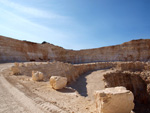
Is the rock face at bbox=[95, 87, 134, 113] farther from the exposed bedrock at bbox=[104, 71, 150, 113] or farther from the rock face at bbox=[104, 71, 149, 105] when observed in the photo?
the rock face at bbox=[104, 71, 149, 105]

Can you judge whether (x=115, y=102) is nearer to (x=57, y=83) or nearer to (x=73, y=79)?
(x=57, y=83)

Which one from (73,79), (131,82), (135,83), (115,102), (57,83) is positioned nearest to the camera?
(115,102)

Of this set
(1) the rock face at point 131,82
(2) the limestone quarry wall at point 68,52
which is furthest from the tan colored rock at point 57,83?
(2) the limestone quarry wall at point 68,52

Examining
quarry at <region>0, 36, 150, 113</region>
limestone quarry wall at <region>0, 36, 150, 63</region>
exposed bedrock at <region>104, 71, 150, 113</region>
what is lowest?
exposed bedrock at <region>104, 71, 150, 113</region>

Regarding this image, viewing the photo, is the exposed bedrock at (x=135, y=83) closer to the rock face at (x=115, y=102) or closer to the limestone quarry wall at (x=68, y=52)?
the rock face at (x=115, y=102)

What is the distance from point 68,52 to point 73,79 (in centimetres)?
2382

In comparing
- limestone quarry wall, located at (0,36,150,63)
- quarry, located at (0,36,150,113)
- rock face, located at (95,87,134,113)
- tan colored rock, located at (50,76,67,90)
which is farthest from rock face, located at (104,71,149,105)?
limestone quarry wall, located at (0,36,150,63)

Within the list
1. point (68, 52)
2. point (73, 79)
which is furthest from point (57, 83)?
point (68, 52)

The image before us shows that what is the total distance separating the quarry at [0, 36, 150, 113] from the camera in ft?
11.8

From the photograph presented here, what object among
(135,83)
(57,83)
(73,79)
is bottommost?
(135,83)

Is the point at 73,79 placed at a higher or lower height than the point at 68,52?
lower

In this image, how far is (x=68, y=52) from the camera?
3922 centimetres

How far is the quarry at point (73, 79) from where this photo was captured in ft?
11.8

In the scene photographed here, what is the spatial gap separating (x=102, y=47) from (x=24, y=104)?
34.9m
